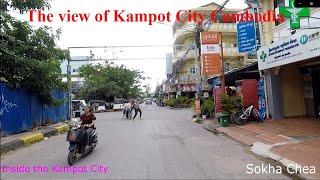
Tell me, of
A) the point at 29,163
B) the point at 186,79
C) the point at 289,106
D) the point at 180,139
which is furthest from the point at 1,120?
the point at 186,79

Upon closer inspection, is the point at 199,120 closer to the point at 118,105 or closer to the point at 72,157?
the point at 72,157

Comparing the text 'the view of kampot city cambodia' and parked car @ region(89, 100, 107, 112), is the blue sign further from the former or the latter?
parked car @ region(89, 100, 107, 112)

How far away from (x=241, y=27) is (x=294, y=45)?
5335 mm

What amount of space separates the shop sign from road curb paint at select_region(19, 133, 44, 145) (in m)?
11.3

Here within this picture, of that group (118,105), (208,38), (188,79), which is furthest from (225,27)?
(208,38)

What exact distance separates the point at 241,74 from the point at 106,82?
3856 centimetres

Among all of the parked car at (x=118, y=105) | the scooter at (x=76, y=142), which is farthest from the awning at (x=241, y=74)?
the parked car at (x=118, y=105)

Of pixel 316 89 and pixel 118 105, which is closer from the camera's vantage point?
pixel 316 89

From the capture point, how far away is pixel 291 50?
16984 mm

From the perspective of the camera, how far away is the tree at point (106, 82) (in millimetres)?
62812

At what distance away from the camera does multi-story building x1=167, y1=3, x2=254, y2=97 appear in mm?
54703

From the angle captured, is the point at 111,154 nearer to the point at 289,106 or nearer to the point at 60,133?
the point at 60,133

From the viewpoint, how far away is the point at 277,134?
50.9 feet

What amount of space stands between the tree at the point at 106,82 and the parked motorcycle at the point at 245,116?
42.9 metres
